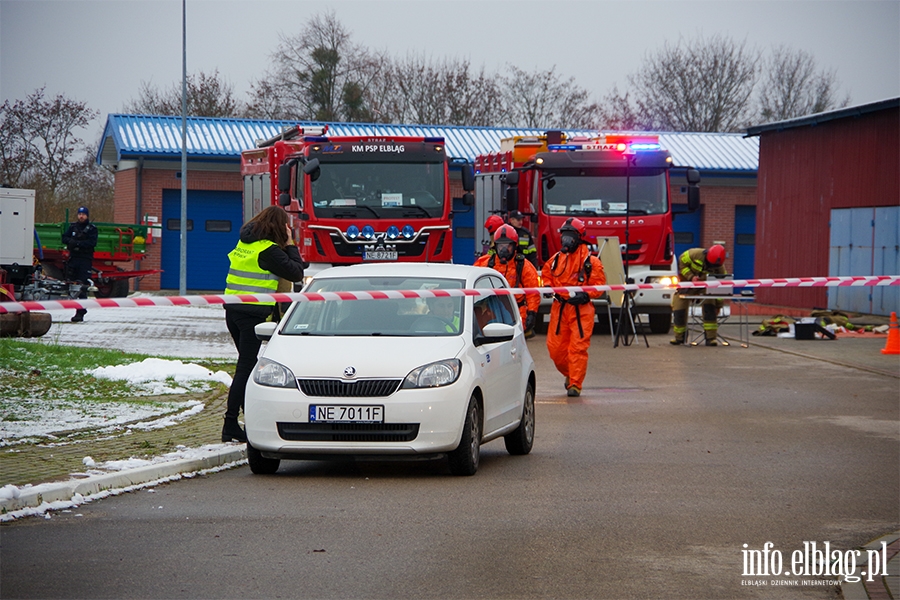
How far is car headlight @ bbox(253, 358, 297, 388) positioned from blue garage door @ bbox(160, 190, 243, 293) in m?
28.7

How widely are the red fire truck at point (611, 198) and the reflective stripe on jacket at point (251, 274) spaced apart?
12.3m

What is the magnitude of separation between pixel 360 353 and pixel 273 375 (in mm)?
631

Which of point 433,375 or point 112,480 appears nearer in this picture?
point 112,480

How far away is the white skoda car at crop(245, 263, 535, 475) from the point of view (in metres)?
8.68

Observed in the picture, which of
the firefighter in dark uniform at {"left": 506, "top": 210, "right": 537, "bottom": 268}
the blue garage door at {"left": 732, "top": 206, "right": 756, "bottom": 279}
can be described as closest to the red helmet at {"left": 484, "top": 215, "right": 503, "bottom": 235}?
the firefighter in dark uniform at {"left": 506, "top": 210, "right": 537, "bottom": 268}

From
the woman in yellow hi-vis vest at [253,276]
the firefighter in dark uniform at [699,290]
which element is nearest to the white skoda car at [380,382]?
the woman in yellow hi-vis vest at [253,276]

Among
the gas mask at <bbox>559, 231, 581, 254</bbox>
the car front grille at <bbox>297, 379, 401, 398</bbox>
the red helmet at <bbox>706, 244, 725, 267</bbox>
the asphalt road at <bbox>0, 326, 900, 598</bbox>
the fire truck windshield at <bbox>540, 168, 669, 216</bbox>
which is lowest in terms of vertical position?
the asphalt road at <bbox>0, 326, 900, 598</bbox>

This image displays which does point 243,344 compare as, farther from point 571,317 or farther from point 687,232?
point 687,232

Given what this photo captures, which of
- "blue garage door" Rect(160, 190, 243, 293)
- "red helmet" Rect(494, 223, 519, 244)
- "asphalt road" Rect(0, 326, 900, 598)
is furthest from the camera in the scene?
"blue garage door" Rect(160, 190, 243, 293)

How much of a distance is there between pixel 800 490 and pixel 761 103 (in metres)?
63.8

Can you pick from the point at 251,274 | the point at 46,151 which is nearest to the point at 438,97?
the point at 46,151

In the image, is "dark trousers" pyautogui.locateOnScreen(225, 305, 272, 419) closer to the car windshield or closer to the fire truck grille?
the car windshield

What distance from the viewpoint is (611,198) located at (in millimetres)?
22625

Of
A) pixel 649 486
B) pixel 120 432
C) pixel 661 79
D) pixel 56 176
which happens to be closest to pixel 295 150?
pixel 120 432
